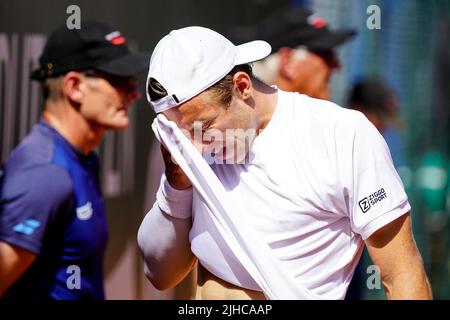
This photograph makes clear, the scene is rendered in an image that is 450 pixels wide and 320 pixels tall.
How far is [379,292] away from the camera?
4.44 m

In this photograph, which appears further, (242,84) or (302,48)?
(302,48)

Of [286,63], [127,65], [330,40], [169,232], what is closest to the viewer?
[169,232]

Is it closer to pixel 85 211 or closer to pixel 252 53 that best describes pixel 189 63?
pixel 252 53

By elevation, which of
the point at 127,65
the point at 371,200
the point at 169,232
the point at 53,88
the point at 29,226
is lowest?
the point at 29,226

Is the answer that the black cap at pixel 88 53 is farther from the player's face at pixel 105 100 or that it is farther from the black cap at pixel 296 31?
the black cap at pixel 296 31

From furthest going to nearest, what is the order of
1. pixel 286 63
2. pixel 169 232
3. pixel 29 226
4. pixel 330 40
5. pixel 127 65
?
1. pixel 330 40
2. pixel 286 63
3. pixel 127 65
4. pixel 29 226
5. pixel 169 232

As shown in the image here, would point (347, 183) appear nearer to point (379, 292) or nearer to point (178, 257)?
point (178, 257)

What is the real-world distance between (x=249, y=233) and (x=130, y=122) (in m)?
1.76

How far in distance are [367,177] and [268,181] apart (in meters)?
0.27

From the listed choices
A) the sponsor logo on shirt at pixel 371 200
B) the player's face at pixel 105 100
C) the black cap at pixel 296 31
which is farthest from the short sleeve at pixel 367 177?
the black cap at pixel 296 31

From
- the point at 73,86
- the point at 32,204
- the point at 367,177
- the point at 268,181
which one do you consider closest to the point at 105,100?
the point at 73,86

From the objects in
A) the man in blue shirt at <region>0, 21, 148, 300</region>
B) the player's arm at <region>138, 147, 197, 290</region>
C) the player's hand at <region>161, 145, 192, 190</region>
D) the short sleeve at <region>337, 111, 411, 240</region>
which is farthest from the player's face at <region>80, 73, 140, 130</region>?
the short sleeve at <region>337, 111, 411, 240</region>

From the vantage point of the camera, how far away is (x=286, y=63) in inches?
163
